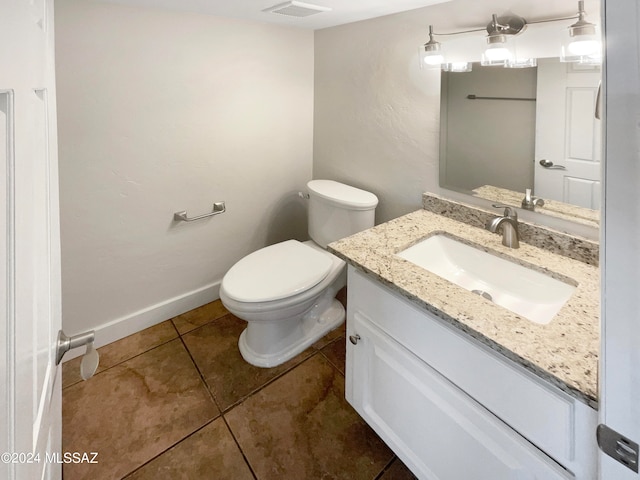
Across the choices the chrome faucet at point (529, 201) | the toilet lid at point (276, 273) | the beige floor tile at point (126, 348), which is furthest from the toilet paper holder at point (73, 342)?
the chrome faucet at point (529, 201)

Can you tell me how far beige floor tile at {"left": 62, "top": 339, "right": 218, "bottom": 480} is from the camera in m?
1.34

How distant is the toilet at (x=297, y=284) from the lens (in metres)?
1.57

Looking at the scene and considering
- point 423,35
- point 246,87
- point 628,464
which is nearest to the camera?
point 628,464

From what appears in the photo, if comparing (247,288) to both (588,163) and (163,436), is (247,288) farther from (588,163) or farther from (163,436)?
(588,163)

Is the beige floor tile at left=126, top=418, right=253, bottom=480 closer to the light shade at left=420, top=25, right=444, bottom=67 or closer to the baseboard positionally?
the baseboard

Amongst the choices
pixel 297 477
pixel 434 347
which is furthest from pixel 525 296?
pixel 297 477

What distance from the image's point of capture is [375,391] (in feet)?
4.03

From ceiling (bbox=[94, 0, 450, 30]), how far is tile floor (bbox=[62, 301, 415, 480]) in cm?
160

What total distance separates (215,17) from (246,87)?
13.8 inches

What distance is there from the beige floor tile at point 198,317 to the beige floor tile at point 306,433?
66 cm

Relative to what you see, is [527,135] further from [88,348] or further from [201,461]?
[201,461]

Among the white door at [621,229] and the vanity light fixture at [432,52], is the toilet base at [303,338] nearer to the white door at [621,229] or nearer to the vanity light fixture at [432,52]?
the vanity light fixture at [432,52]

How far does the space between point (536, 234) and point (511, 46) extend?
2.16 feet

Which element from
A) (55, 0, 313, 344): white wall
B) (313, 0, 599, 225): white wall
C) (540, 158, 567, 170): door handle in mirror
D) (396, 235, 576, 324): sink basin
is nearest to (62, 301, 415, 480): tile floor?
(55, 0, 313, 344): white wall
